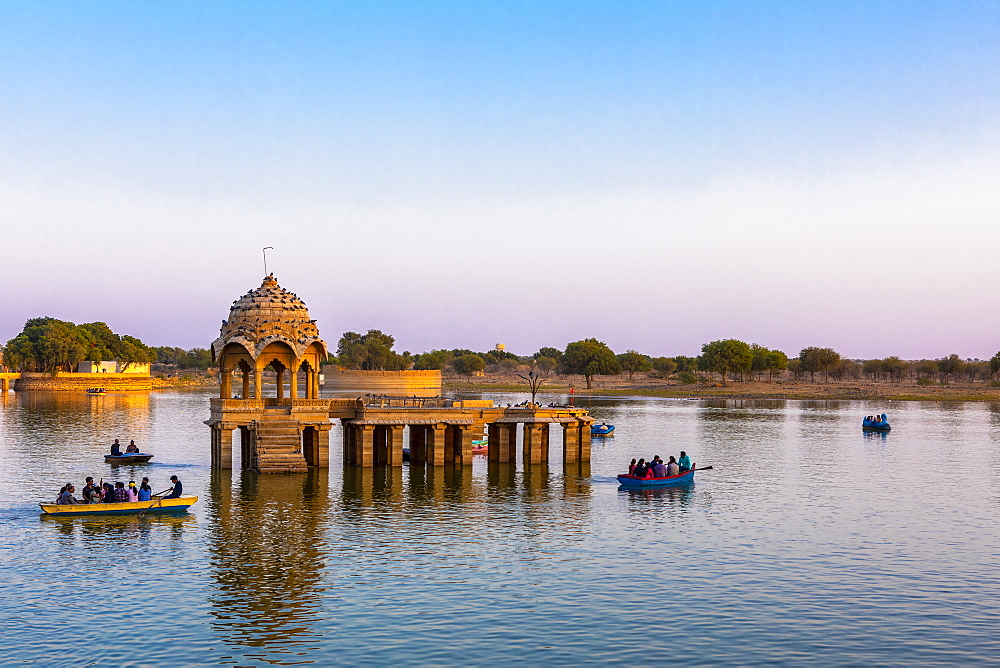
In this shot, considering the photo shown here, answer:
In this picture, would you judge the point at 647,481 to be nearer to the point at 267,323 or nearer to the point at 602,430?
the point at 267,323

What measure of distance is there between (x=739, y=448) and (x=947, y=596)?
5353 cm

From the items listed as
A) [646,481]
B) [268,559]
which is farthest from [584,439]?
[268,559]

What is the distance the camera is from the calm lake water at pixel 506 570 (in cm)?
2706

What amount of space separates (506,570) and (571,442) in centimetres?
3235

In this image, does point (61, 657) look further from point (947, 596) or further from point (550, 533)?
point (947, 596)

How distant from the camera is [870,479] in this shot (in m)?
64.2

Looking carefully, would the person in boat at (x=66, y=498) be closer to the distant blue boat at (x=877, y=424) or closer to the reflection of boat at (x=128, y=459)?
the reflection of boat at (x=128, y=459)

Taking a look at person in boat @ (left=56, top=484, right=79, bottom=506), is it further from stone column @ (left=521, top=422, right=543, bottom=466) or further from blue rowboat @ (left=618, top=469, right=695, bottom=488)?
stone column @ (left=521, top=422, right=543, bottom=466)

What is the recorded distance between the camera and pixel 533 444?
67250 mm

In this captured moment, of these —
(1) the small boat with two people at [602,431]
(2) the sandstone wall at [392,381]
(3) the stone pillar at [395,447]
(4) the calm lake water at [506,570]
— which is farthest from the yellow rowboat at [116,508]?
(2) the sandstone wall at [392,381]

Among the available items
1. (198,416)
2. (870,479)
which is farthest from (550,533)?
(198,416)

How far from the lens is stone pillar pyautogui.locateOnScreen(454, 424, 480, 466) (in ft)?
216

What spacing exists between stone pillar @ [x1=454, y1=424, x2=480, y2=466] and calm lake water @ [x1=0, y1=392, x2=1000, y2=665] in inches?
41.3

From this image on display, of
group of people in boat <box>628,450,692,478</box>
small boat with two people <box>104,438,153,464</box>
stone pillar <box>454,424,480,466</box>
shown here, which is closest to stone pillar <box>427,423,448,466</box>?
stone pillar <box>454,424,480,466</box>
